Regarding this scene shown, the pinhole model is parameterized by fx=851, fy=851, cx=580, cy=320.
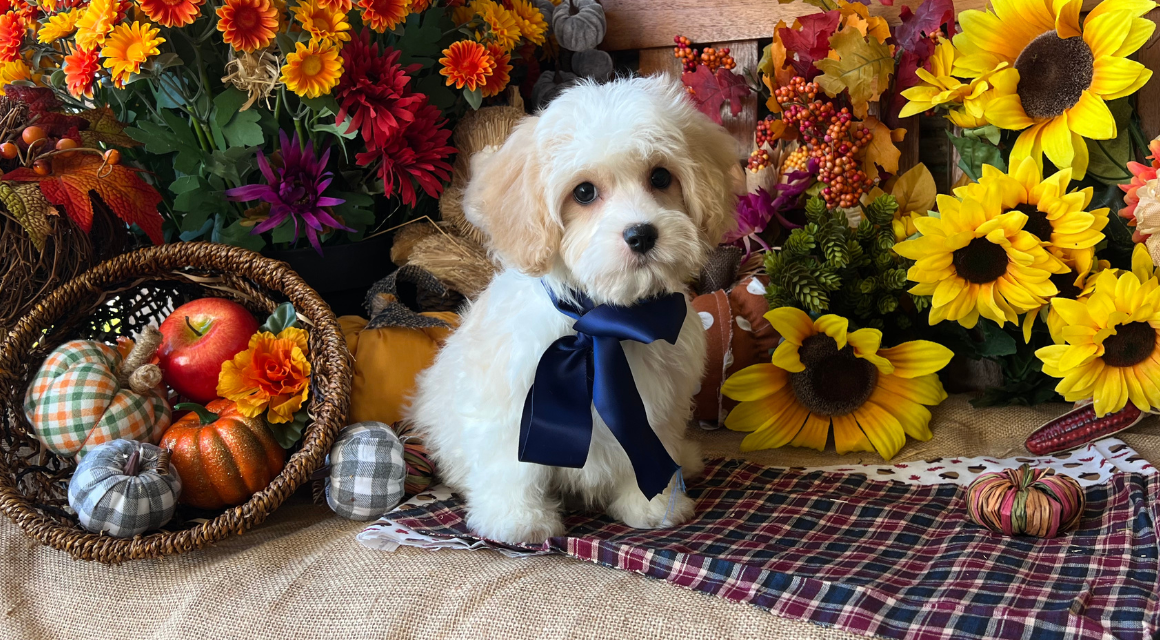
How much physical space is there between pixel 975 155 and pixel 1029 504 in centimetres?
99

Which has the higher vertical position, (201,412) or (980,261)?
(980,261)

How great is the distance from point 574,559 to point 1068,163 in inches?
58.6

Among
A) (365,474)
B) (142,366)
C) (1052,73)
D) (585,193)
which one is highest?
(1052,73)

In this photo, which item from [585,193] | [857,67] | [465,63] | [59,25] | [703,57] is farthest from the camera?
[703,57]

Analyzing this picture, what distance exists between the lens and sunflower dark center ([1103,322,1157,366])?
200cm

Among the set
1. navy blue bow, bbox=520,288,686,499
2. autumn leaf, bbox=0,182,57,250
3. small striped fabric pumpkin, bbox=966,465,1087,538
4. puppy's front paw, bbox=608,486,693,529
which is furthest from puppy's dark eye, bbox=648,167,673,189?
autumn leaf, bbox=0,182,57,250

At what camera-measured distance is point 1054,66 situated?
2053 mm

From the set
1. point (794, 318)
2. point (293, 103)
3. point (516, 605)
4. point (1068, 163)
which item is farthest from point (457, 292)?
point (1068, 163)

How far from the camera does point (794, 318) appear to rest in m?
2.26

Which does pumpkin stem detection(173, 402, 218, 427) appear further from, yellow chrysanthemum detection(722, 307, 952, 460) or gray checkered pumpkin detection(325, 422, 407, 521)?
yellow chrysanthemum detection(722, 307, 952, 460)

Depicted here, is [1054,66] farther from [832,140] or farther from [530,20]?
[530,20]

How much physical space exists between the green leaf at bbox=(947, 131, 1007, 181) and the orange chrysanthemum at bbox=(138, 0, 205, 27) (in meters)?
1.93

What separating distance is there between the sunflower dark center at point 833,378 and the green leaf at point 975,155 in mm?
587

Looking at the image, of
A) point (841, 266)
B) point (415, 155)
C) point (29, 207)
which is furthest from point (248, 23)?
point (841, 266)
